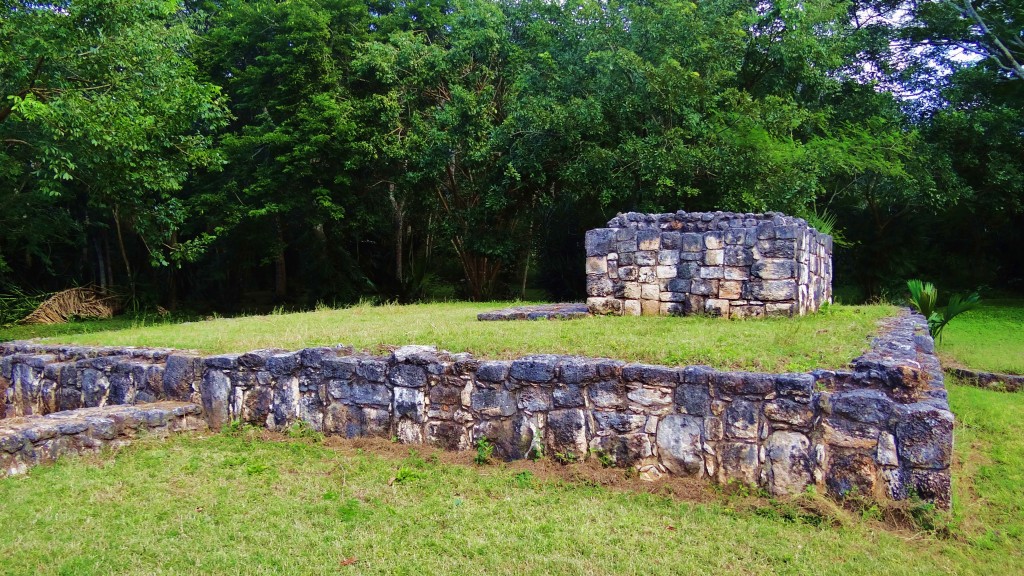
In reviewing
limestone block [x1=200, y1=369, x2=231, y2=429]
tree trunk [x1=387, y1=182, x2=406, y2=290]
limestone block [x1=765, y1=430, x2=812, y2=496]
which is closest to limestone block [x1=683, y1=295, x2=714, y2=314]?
limestone block [x1=765, y1=430, x2=812, y2=496]

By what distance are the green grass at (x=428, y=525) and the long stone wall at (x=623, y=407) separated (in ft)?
0.89

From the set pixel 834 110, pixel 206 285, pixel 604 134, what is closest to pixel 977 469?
pixel 604 134

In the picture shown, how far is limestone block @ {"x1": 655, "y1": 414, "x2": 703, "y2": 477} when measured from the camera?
4395 millimetres

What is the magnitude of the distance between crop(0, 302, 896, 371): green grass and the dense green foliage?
12.0 ft

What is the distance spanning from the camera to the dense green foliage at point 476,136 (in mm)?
10711

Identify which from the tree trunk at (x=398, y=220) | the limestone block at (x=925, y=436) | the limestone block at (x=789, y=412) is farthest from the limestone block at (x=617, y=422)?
the tree trunk at (x=398, y=220)

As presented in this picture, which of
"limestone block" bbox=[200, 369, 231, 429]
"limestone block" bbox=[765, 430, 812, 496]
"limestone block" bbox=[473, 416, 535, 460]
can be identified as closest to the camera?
"limestone block" bbox=[765, 430, 812, 496]

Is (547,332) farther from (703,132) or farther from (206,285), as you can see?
(206,285)

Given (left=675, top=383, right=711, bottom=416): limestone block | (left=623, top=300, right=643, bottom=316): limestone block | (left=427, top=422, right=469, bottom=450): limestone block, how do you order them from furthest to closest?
1. (left=623, top=300, right=643, bottom=316): limestone block
2. (left=427, top=422, right=469, bottom=450): limestone block
3. (left=675, top=383, right=711, bottom=416): limestone block

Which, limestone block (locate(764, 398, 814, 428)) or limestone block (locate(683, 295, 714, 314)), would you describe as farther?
limestone block (locate(683, 295, 714, 314))

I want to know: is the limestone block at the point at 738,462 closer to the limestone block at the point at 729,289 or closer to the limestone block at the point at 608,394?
the limestone block at the point at 608,394

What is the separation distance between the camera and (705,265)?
838cm

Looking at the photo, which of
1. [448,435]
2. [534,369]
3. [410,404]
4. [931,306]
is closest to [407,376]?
[410,404]

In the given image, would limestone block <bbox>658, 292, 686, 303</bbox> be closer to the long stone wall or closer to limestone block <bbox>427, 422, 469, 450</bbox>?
the long stone wall
